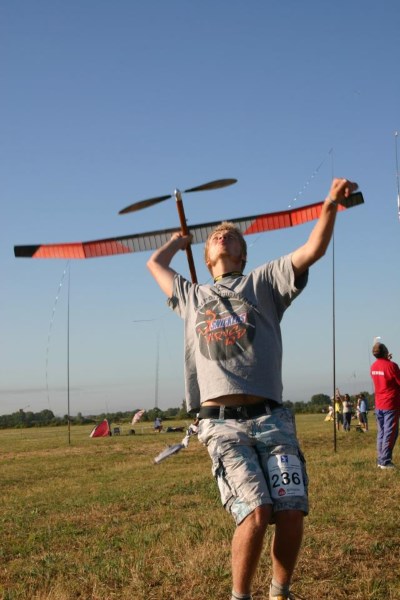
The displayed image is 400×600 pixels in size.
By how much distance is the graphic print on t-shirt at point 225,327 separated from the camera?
3846 mm

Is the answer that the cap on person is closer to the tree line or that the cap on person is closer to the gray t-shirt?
the gray t-shirt

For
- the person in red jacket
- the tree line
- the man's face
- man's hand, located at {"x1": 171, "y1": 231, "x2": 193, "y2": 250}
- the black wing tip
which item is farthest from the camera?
the tree line

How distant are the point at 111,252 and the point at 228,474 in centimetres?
246

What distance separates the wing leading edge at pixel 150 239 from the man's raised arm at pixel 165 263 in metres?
0.30

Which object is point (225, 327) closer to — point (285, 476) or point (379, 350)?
point (285, 476)

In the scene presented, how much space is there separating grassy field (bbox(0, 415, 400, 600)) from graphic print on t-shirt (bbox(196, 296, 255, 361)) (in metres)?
1.58

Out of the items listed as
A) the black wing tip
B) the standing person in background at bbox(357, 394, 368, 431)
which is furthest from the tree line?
the black wing tip

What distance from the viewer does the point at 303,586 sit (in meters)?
4.40

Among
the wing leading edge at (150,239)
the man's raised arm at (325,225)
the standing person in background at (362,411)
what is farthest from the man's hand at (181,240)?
the standing person in background at (362,411)

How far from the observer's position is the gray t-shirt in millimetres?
3795

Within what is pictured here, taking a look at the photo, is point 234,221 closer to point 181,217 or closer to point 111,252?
point 181,217

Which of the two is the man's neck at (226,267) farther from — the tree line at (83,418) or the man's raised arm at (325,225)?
the tree line at (83,418)

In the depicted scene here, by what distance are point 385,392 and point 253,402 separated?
821cm

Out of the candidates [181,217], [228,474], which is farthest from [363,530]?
[181,217]
